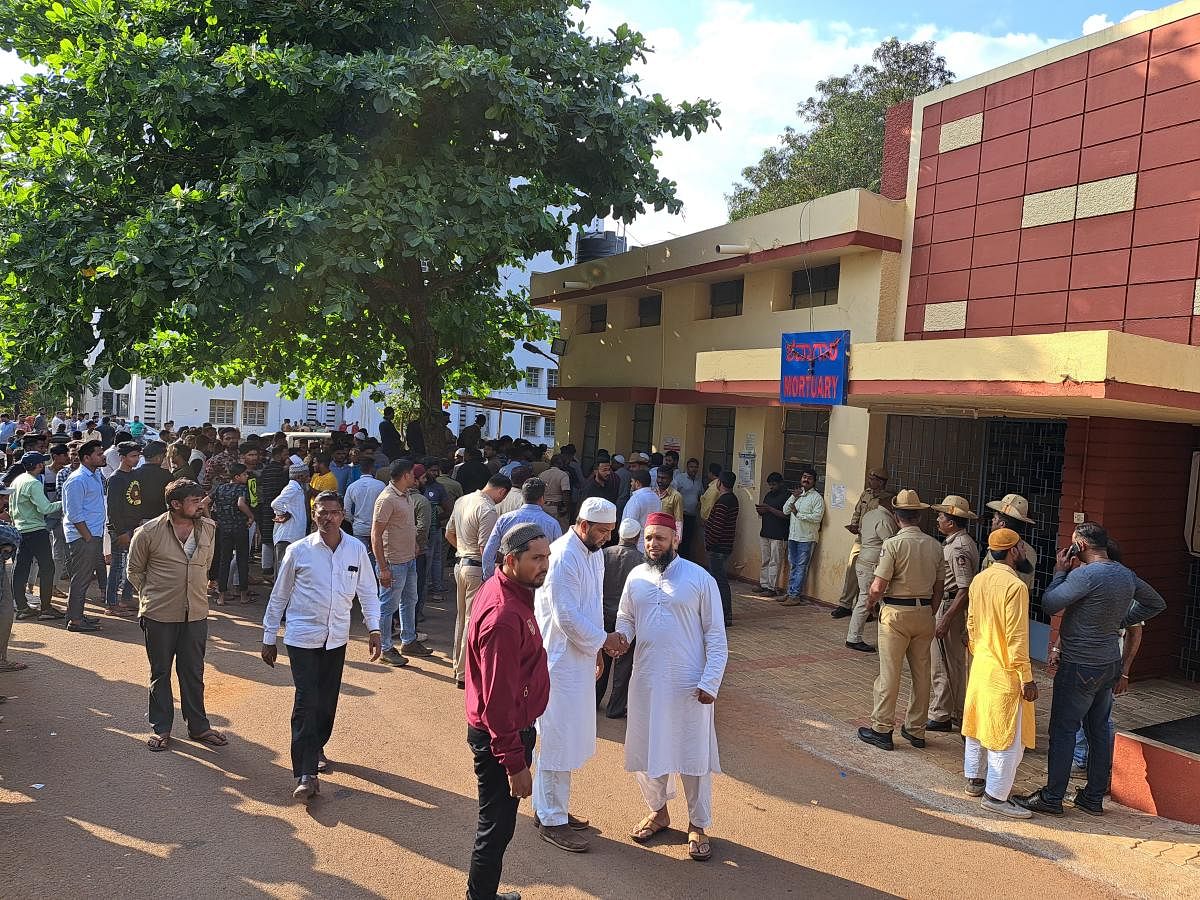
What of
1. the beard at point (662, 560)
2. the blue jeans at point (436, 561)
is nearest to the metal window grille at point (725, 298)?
the blue jeans at point (436, 561)

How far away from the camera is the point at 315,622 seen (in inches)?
202

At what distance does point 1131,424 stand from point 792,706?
4.39 metres

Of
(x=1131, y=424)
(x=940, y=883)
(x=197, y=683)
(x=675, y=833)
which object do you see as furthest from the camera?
(x=1131, y=424)

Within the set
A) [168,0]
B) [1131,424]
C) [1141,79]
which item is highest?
[168,0]

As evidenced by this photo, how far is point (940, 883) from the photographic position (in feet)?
14.8

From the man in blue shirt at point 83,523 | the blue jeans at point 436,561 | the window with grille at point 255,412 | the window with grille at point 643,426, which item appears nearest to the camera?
the man in blue shirt at point 83,523

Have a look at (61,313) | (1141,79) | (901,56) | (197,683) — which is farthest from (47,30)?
(901,56)

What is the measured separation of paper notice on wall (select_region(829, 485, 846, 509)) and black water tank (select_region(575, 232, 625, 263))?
9876mm

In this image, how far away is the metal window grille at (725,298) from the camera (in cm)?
1398

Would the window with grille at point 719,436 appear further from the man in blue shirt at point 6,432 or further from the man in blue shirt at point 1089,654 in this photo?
the man in blue shirt at point 6,432

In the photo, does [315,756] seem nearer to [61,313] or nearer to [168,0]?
[61,313]

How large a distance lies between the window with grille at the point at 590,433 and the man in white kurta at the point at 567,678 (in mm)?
12701

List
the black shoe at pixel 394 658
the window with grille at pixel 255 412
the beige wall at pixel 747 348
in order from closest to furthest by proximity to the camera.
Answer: the black shoe at pixel 394 658 < the beige wall at pixel 747 348 < the window with grille at pixel 255 412

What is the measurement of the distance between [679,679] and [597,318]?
13.5 meters
